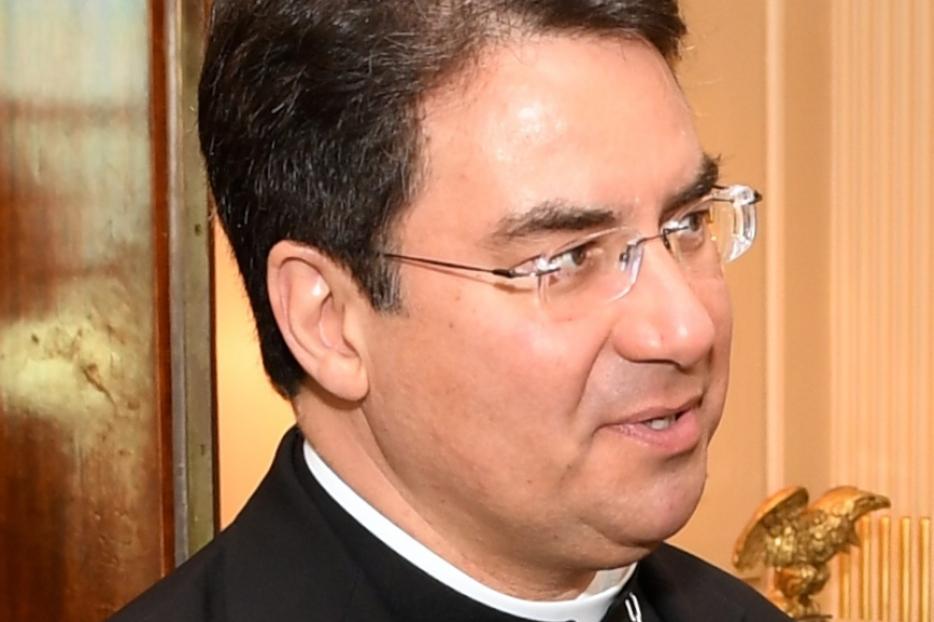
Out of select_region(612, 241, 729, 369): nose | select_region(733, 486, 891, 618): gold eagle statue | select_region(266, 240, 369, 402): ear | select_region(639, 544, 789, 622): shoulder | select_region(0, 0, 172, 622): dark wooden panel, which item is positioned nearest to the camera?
select_region(612, 241, 729, 369): nose

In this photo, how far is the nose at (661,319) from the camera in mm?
1229

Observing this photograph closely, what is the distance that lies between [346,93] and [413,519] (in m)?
0.32

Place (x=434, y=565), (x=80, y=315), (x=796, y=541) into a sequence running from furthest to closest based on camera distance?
(x=796, y=541)
(x=80, y=315)
(x=434, y=565)

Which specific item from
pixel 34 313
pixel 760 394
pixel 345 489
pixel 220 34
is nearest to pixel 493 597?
pixel 345 489

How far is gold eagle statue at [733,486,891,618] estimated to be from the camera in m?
2.71

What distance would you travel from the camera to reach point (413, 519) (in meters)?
1.35

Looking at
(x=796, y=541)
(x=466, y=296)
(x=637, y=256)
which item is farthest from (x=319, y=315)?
(x=796, y=541)

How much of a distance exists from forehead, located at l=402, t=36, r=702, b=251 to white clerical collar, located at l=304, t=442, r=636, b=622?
0.21 m

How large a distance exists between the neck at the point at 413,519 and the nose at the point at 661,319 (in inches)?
8.2

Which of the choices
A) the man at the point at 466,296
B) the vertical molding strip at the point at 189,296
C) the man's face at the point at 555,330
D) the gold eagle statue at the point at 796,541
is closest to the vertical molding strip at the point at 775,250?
the gold eagle statue at the point at 796,541

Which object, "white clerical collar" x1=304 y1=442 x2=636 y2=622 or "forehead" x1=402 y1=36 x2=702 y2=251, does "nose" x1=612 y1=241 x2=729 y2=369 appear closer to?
"forehead" x1=402 y1=36 x2=702 y2=251

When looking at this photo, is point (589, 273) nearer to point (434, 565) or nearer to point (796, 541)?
point (434, 565)

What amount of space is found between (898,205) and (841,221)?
99 mm

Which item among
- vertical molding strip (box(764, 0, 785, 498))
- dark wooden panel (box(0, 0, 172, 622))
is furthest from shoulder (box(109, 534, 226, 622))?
vertical molding strip (box(764, 0, 785, 498))
